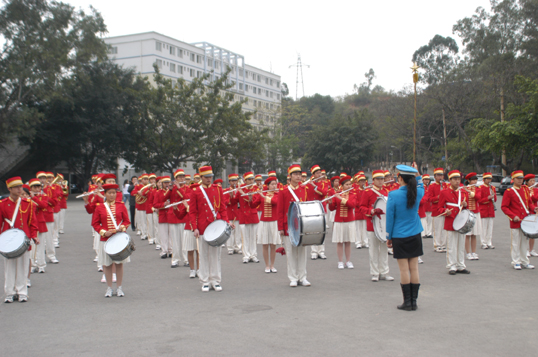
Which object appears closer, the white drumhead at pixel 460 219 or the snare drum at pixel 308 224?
the snare drum at pixel 308 224

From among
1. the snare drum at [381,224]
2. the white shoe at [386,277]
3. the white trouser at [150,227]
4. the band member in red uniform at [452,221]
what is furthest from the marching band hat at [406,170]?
the white trouser at [150,227]

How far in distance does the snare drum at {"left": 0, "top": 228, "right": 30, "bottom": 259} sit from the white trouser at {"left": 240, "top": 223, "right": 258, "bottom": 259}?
202 inches

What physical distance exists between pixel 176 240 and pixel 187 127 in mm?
30338

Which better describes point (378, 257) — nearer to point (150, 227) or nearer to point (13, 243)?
point (13, 243)

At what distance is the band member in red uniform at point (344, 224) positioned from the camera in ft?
34.4

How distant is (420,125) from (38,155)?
3813 centimetres

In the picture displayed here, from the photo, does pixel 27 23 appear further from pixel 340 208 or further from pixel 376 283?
pixel 376 283

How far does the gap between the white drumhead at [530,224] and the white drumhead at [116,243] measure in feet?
24.9

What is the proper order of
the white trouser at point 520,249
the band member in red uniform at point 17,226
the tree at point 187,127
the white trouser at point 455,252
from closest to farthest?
the band member in red uniform at point 17,226 < the white trouser at point 455,252 < the white trouser at point 520,249 < the tree at point 187,127

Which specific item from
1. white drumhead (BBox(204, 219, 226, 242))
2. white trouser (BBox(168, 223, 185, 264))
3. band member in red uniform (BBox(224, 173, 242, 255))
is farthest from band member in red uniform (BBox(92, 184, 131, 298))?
band member in red uniform (BBox(224, 173, 242, 255))

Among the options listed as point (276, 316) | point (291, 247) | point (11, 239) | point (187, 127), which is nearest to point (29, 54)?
point (187, 127)

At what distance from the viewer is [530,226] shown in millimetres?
9672

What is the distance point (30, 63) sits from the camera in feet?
111

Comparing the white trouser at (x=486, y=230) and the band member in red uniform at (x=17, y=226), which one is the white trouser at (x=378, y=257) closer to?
the white trouser at (x=486, y=230)
